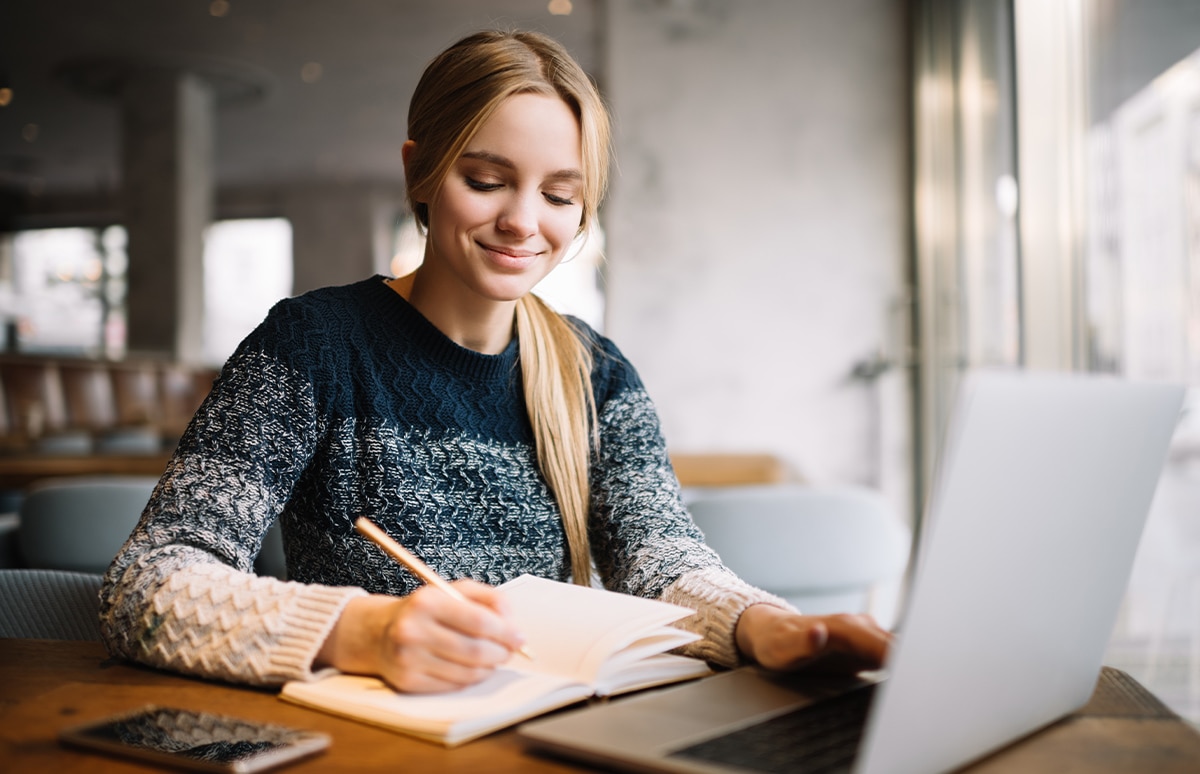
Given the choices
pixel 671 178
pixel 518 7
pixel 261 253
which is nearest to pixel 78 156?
pixel 261 253

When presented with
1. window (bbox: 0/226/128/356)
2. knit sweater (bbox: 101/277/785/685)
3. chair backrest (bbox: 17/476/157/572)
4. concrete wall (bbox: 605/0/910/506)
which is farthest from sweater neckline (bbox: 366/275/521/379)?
window (bbox: 0/226/128/356)

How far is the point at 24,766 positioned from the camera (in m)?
0.60

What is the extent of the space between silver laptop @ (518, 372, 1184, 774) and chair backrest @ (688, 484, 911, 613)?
3.52 feet

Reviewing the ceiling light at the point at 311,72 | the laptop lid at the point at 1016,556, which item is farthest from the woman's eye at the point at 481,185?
the ceiling light at the point at 311,72

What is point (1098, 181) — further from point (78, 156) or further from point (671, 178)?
point (78, 156)

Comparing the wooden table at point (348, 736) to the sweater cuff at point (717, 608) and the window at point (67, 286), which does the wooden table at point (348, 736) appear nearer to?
the sweater cuff at point (717, 608)

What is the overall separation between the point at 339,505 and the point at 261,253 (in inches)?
→ 464

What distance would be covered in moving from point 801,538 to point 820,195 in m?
2.55

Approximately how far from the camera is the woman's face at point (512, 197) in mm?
1044

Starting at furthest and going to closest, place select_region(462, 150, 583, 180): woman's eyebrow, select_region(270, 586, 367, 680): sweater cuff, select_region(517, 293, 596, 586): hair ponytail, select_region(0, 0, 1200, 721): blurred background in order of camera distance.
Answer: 1. select_region(0, 0, 1200, 721): blurred background
2. select_region(517, 293, 596, 586): hair ponytail
3. select_region(462, 150, 583, 180): woman's eyebrow
4. select_region(270, 586, 367, 680): sweater cuff

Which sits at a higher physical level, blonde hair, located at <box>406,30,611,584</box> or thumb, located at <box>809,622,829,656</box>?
blonde hair, located at <box>406,30,611,584</box>

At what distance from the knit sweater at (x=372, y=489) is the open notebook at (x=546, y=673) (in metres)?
0.08

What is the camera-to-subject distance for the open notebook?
0.66m

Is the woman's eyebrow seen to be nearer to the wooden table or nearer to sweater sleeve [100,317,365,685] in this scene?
sweater sleeve [100,317,365,685]
